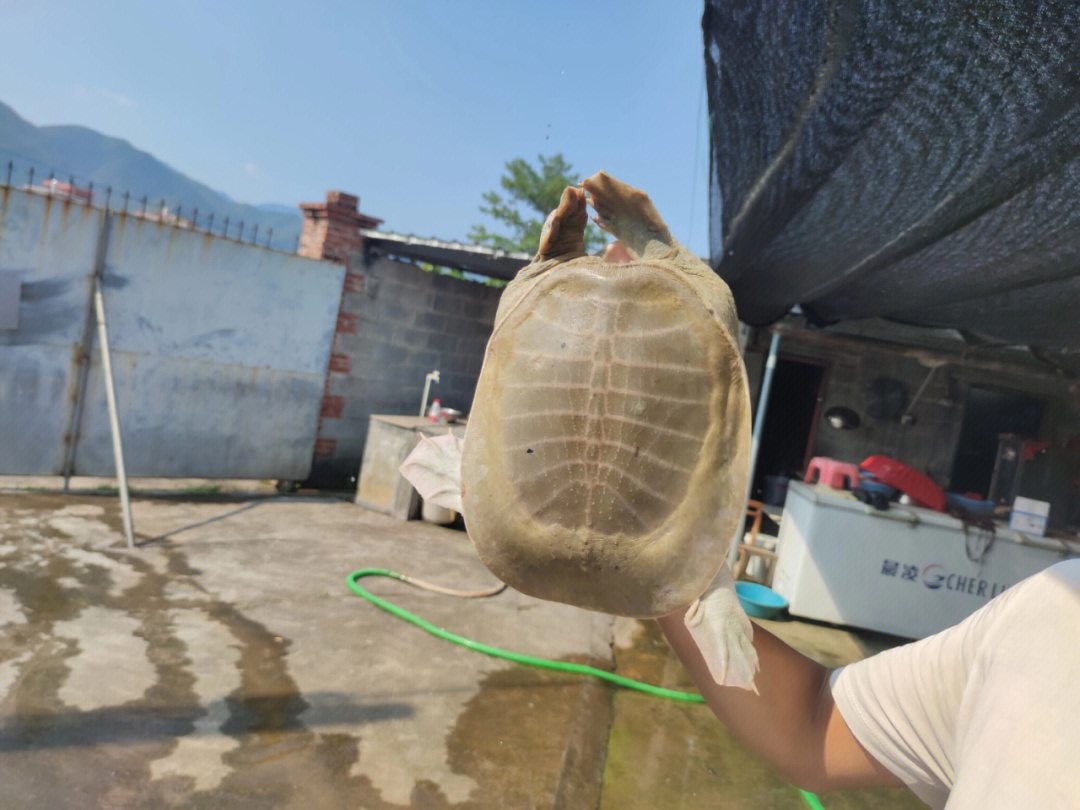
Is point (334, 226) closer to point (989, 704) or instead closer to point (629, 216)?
point (629, 216)

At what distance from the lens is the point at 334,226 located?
20.8 feet

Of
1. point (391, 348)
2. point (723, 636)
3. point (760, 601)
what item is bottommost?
point (760, 601)

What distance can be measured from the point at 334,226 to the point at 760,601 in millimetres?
4973

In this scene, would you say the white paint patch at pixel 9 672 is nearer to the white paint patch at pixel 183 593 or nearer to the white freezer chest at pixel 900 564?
the white paint patch at pixel 183 593

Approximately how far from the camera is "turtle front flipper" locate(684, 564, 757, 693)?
1118mm

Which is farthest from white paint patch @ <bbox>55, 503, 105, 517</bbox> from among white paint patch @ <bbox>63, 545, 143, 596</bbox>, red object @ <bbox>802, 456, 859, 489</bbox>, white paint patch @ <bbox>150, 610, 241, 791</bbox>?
red object @ <bbox>802, 456, 859, 489</bbox>

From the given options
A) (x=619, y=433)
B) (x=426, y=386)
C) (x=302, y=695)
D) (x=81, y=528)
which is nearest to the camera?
Answer: (x=619, y=433)

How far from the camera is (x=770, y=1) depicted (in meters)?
1.40

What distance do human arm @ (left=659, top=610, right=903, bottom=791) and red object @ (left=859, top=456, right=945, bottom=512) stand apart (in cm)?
407

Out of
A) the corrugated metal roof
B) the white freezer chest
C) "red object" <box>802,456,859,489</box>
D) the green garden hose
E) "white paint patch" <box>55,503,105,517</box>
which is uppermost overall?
the corrugated metal roof

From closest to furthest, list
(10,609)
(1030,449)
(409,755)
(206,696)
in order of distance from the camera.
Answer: (409,755) → (206,696) → (10,609) → (1030,449)

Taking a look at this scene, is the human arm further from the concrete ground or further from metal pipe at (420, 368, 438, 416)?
metal pipe at (420, 368, 438, 416)

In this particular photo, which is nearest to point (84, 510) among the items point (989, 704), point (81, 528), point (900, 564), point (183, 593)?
point (81, 528)

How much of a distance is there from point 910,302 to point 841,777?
3114mm
